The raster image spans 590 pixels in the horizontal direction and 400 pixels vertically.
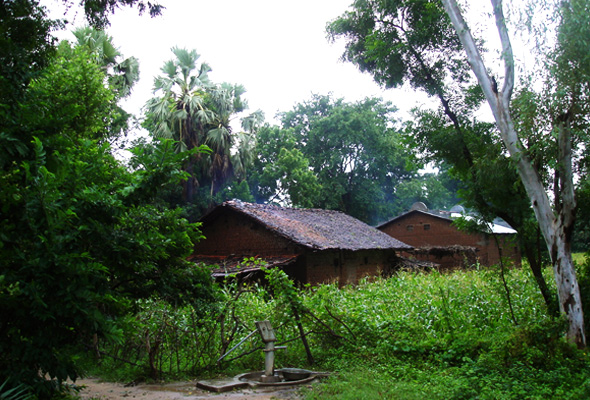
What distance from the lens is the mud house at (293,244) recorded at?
19.9 meters

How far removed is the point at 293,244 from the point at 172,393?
13378mm

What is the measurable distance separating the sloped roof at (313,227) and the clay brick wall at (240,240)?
17.5 inches

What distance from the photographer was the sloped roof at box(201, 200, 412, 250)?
2028cm

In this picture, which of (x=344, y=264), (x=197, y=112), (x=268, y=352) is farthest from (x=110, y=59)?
(x=268, y=352)

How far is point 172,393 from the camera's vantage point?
265 inches

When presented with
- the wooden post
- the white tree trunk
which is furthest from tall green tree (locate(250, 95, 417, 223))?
the wooden post

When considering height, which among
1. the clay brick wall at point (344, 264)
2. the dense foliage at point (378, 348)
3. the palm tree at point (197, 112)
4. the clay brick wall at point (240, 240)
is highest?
Result: the palm tree at point (197, 112)

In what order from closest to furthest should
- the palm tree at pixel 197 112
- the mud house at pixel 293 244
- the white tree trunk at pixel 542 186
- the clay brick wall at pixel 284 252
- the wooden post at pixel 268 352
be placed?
the wooden post at pixel 268 352, the white tree trunk at pixel 542 186, the mud house at pixel 293 244, the clay brick wall at pixel 284 252, the palm tree at pixel 197 112

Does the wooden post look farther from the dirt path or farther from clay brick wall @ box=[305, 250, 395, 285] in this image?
clay brick wall @ box=[305, 250, 395, 285]

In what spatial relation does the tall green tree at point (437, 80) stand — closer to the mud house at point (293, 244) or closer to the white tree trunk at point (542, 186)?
the white tree trunk at point (542, 186)

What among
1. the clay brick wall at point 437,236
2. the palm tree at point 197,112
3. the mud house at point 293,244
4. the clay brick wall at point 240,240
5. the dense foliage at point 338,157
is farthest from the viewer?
the dense foliage at point 338,157

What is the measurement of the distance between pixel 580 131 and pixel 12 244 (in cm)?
866

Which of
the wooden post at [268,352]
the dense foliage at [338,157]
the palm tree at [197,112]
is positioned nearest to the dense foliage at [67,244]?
the wooden post at [268,352]

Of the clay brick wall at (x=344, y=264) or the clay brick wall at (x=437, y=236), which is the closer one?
the clay brick wall at (x=344, y=264)
